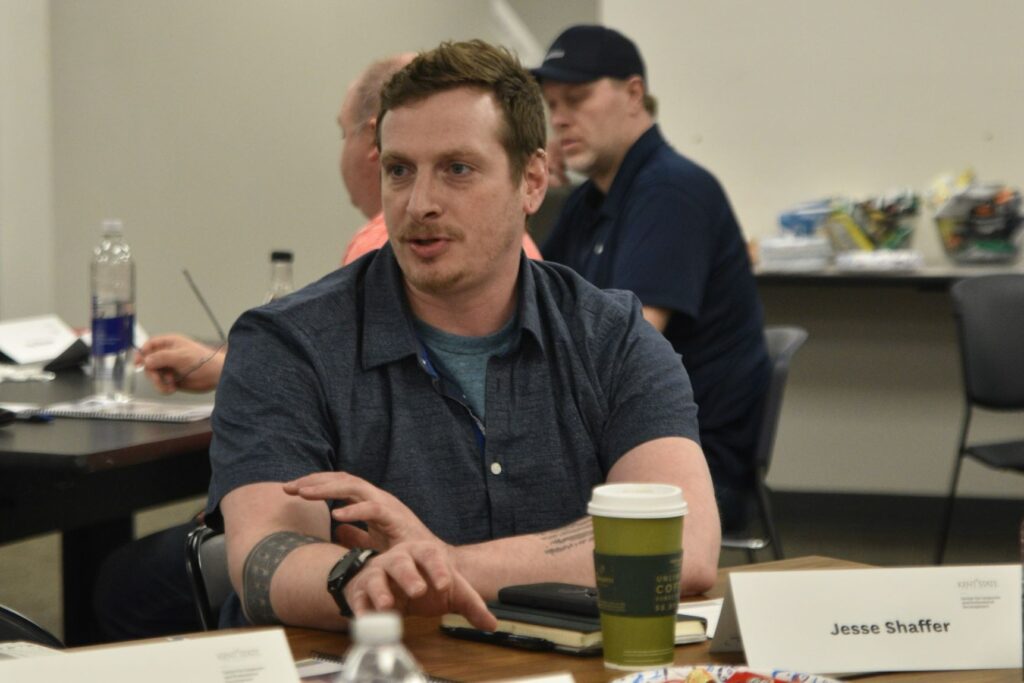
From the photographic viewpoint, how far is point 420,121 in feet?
5.77

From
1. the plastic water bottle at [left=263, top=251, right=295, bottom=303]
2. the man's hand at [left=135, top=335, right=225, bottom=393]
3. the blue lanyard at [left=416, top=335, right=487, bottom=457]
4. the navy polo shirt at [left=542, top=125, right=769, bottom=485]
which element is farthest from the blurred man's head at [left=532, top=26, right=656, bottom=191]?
the blue lanyard at [left=416, top=335, right=487, bottom=457]

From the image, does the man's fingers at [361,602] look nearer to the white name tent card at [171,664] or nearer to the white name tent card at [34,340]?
the white name tent card at [171,664]

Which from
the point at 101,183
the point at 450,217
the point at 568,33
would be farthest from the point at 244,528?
the point at 101,183

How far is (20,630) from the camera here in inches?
61.6

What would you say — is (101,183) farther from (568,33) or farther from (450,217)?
(450,217)

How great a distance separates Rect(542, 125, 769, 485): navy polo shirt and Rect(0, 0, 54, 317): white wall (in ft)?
6.56

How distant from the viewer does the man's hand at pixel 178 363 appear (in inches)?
103

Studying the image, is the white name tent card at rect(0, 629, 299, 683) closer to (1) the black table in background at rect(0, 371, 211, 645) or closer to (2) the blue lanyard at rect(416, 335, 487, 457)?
(2) the blue lanyard at rect(416, 335, 487, 457)

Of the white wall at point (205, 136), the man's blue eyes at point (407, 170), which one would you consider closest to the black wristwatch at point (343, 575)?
the man's blue eyes at point (407, 170)

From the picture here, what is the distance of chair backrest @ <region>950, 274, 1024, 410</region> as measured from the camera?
12.9 ft

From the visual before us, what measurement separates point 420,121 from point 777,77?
3653 millimetres

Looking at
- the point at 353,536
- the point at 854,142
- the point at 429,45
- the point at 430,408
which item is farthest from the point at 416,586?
the point at 429,45

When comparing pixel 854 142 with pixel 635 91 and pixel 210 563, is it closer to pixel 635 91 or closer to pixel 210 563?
pixel 635 91

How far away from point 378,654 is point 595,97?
2.82 m
